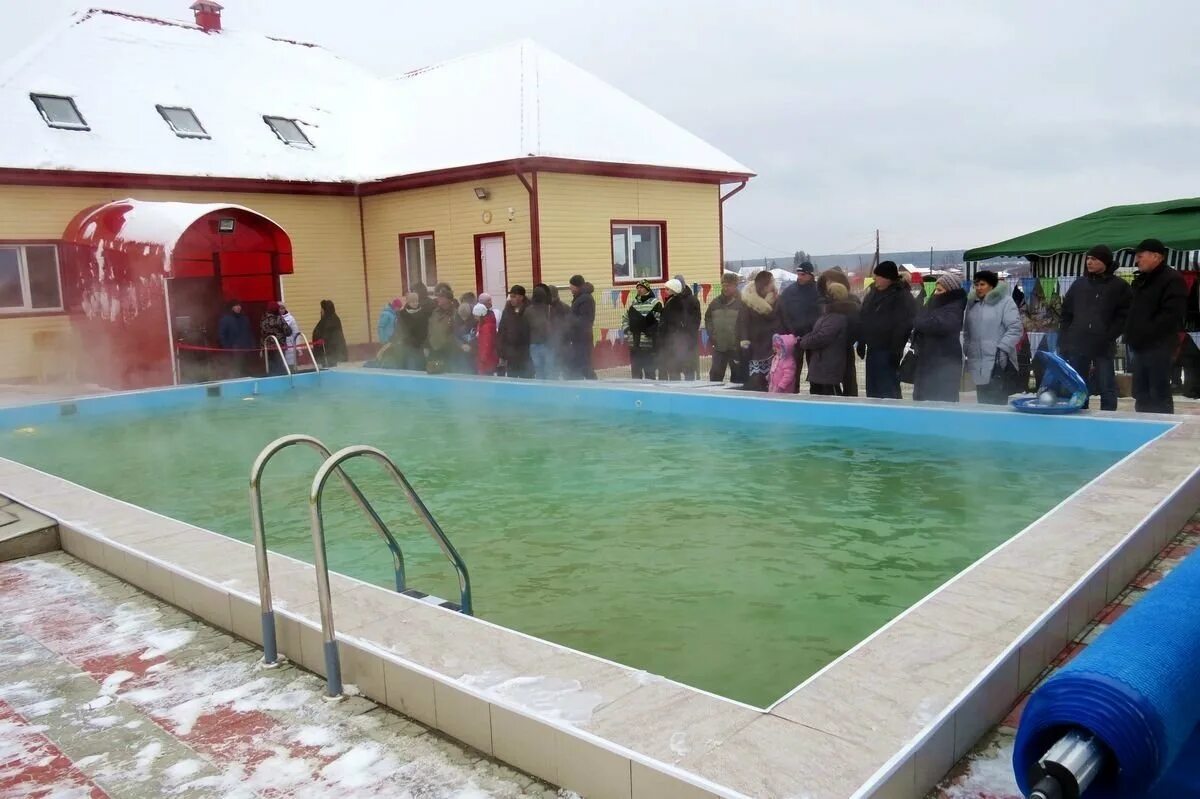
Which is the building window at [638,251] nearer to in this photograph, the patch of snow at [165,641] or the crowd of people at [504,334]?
the crowd of people at [504,334]

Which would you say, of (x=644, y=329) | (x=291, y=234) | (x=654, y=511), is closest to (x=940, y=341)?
(x=654, y=511)

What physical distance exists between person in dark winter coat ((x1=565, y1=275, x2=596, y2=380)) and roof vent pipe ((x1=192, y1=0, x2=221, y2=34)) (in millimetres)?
12325

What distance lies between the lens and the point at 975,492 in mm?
6504

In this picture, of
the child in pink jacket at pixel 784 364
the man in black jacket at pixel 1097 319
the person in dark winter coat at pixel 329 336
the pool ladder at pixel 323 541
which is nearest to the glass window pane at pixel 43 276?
the person in dark winter coat at pixel 329 336

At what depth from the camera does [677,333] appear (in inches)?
424

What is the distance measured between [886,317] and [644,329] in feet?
11.3

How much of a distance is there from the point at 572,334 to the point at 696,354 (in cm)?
148

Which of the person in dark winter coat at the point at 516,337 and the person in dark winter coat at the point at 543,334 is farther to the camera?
the person in dark winter coat at the point at 516,337

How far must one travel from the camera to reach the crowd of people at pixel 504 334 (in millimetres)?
11227

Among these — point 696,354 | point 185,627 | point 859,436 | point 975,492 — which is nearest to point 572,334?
point 696,354

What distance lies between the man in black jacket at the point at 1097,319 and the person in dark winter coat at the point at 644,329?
4.16 meters

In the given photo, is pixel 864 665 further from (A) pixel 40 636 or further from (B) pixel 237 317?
(B) pixel 237 317

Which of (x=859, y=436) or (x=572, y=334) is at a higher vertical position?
(x=572, y=334)

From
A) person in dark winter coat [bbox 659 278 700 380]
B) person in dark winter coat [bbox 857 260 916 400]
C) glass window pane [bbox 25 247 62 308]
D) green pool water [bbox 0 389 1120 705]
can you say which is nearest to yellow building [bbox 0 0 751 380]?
glass window pane [bbox 25 247 62 308]
